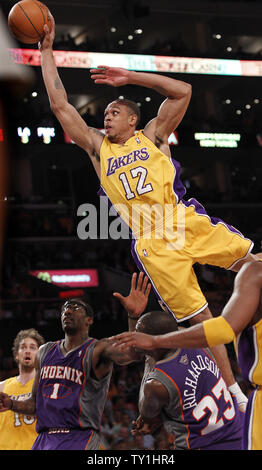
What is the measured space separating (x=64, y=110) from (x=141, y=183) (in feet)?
3.11

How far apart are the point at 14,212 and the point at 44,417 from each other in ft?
53.4

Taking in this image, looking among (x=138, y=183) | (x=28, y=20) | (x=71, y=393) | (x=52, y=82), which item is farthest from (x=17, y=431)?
(x=28, y=20)

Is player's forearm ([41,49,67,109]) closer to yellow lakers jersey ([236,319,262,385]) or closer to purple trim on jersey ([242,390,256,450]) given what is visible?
yellow lakers jersey ([236,319,262,385])

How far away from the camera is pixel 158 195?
208 inches

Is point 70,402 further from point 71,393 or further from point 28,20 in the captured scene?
point 28,20

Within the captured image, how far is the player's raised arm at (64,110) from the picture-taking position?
5.58 m

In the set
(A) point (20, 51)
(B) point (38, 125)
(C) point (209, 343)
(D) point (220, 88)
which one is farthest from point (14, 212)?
(C) point (209, 343)

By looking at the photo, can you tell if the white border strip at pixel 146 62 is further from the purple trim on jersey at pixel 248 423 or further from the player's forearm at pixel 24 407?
the purple trim on jersey at pixel 248 423

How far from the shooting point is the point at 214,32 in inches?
1083

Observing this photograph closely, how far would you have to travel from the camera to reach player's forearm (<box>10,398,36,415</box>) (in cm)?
524

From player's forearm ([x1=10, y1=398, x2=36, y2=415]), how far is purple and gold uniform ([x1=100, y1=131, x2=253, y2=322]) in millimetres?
1323

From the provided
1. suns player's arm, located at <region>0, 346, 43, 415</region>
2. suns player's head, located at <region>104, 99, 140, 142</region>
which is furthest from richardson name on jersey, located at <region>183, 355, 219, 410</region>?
suns player's head, located at <region>104, 99, 140, 142</region>

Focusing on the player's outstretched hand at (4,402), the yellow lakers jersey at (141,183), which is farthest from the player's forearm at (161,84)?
the player's outstretched hand at (4,402)

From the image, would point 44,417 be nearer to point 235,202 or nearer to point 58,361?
point 58,361
